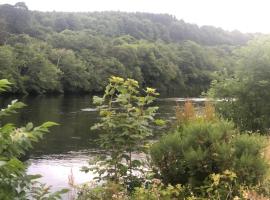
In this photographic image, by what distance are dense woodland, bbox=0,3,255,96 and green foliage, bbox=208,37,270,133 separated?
47075 mm

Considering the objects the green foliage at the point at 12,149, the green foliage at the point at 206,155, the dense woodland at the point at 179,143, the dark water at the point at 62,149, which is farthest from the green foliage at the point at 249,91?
the green foliage at the point at 12,149

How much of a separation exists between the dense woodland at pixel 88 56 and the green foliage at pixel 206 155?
5632 cm

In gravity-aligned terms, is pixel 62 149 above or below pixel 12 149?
below

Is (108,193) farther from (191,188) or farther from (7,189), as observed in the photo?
(7,189)

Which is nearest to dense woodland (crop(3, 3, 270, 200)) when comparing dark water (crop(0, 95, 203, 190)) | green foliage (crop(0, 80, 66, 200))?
green foliage (crop(0, 80, 66, 200))

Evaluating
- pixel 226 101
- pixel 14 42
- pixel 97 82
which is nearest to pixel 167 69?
pixel 97 82

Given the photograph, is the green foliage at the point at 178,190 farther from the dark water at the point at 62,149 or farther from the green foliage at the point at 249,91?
the dark water at the point at 62,149

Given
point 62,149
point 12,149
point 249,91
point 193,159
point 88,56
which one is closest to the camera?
point 12,149

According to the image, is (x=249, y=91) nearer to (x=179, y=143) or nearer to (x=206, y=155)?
(x=179, y=143)

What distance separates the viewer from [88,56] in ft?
309

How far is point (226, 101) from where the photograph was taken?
1642 centimetres

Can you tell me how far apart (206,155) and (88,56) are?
87799mm

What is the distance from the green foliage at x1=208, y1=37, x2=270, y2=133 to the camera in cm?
Result: 1551

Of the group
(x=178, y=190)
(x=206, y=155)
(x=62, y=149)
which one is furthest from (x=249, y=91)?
(x=62, y=149)
